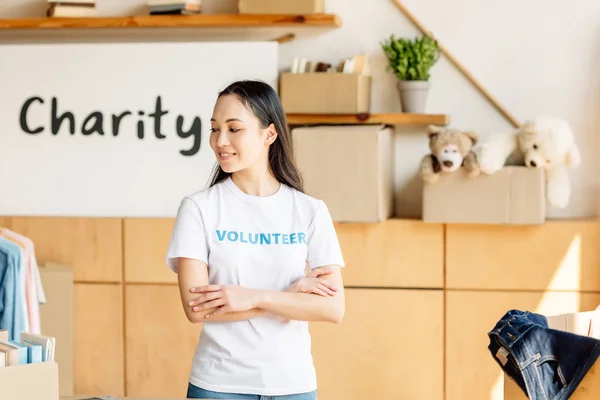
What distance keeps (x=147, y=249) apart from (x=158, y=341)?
0.40 metres

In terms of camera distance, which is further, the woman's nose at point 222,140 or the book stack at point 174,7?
the book stack at point 174,7

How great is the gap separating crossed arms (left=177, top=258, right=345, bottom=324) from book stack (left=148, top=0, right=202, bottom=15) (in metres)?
2.00

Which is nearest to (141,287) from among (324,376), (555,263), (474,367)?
(324,376)

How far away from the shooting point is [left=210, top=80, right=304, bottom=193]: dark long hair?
6.90ft

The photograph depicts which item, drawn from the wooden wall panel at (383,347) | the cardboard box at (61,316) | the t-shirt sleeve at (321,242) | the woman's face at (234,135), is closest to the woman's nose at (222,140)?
the woman's face at (234,135)

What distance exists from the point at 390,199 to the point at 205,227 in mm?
1873

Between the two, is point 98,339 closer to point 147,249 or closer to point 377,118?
point 147,249

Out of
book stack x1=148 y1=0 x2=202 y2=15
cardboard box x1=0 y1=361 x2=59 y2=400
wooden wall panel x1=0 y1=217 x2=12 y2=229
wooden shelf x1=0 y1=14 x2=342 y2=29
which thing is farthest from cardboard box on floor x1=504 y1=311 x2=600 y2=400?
wooden wall panel x1=0 y1=217 x2=12 y2=229

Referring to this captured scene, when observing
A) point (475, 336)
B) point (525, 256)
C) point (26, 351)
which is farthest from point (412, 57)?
point (26, 351)

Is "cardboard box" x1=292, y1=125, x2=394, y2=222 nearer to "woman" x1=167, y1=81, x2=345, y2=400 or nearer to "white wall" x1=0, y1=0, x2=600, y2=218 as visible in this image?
"white wall" x1=0, y1=0, x2=600, y2=218

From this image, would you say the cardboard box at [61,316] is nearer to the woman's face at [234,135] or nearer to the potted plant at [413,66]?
the potted plant at [413,66]

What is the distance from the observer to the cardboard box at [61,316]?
12.3ft

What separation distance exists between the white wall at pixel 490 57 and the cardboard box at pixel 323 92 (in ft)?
0.86

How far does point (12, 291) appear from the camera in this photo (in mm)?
3223
